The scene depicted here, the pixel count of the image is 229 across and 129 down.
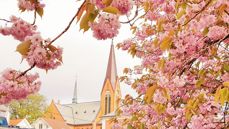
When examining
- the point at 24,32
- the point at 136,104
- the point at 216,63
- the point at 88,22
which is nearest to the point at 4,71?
the point at 24,32

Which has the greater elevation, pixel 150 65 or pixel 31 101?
pixel 31 101

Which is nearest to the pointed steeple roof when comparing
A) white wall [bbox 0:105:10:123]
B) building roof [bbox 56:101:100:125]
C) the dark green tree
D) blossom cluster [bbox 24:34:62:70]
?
the dark green tree

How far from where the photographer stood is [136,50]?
597 cm

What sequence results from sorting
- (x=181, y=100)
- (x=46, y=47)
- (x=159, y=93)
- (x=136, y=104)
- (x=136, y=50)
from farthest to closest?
(x=136, y=104), (x=136, y=50), (x=181, y=100), (x=159, y=93), (x=46, y=47)

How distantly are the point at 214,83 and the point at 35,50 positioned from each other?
2701mm

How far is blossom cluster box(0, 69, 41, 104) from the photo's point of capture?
7.75 feet

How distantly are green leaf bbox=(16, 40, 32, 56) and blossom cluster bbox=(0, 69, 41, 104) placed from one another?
14.0 inches

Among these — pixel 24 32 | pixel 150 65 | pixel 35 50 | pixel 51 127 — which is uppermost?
pixel 51 127

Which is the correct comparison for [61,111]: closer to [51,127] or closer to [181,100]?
[51,127]

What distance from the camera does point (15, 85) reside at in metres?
2.41

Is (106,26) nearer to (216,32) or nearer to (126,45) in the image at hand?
(216,32)

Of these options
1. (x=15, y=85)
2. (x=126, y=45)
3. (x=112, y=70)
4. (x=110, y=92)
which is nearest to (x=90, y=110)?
(x=110, y=92)

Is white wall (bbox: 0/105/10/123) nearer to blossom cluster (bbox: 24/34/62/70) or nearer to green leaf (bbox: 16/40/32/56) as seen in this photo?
blossom cluster (bbox: 24/34/62/70)

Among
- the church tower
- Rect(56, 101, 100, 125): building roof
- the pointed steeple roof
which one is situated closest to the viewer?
the pointed steeple roof
